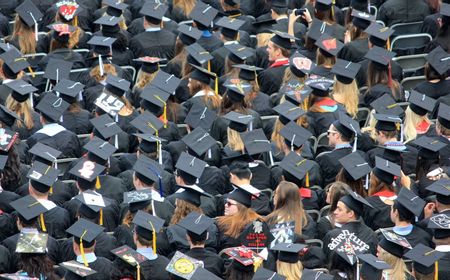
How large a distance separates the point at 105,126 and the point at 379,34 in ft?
10.9

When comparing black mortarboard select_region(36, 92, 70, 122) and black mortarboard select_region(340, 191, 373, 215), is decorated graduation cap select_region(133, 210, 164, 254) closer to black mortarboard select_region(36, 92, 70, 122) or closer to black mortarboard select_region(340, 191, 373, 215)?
black mortarboard select_region(340, 191, 373, 215)

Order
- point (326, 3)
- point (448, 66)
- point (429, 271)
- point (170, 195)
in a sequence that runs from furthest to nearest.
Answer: point (326, 3), point (448, 66), point (170, 195), point (429, 271)

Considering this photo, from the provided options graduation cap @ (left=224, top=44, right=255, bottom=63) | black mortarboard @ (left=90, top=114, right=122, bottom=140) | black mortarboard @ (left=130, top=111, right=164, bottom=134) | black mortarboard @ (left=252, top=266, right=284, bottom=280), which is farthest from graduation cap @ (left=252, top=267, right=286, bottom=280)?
graduation cap @ (left=224, top=44, right=255, bottom=63)

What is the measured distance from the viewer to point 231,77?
18.6 m

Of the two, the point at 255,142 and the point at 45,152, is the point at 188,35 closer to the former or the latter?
the point at 255,142

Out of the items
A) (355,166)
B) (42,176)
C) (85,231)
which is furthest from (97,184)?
(355,166)

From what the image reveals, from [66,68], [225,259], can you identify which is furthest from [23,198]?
[66,68]

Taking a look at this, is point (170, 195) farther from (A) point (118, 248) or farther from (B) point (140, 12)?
(B) point (140, 12)

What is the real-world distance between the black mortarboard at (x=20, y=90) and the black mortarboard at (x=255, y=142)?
8.05 feet

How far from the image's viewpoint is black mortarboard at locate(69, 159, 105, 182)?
16562 millimetres

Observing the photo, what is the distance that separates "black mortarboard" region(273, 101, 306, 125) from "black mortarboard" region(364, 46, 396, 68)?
1.28 meters

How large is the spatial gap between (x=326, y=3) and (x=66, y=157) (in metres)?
3.82

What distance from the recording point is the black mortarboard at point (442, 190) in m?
16.1

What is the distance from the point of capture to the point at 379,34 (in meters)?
19.1
